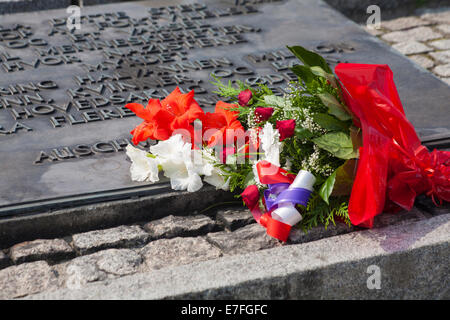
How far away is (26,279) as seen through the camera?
119 inches

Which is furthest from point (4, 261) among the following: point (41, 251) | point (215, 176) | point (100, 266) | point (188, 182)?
point (215, 176)

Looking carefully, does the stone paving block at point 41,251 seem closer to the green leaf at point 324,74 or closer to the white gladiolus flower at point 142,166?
the white gladiolus flower at point 142,166

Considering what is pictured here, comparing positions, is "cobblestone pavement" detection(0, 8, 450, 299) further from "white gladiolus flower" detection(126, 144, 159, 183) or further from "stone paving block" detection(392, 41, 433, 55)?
"stone paving block" detection(392, 41, 433, 55)

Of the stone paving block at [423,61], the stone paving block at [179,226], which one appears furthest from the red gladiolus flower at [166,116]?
the stone paving block at [423,61]

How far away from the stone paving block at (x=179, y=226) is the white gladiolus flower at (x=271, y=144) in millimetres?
430

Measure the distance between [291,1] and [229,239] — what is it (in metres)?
3.52

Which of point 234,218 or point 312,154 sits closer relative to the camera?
point 312,154

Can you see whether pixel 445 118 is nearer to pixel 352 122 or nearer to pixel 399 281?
pixel 352 122

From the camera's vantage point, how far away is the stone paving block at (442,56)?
247 inches

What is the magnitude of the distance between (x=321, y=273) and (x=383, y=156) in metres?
0.60

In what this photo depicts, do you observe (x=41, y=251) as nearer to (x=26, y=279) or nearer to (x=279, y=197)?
(x=26, y=279)

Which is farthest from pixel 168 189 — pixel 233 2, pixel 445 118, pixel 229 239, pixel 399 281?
pixel 233 2

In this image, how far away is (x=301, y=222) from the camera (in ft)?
10.8

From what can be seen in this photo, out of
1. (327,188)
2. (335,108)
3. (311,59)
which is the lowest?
(327,188)
